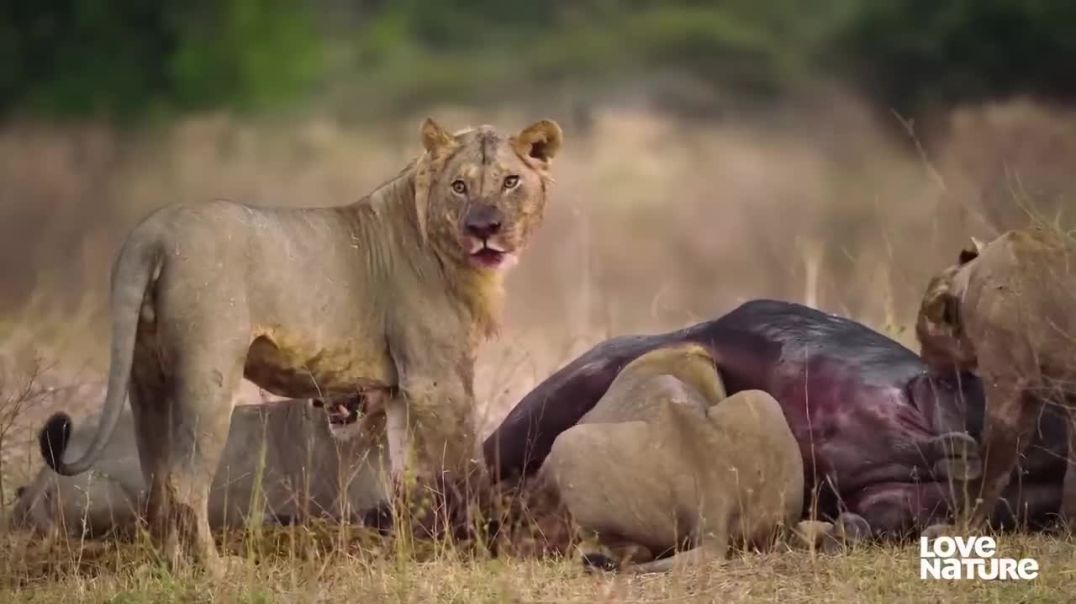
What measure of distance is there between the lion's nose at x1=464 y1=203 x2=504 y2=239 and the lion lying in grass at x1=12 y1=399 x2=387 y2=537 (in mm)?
757

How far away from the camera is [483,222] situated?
18.8 ft

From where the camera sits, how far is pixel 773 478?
5.60m

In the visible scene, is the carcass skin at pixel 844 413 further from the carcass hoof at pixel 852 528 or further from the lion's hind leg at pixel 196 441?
the lion's hind leg at pixel 196 441

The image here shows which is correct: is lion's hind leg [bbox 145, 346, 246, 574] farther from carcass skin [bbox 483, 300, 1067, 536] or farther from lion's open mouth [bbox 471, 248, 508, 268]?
carcass skin [bbox 483, 300, 1067, 536]

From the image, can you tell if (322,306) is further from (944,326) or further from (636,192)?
(636,192)

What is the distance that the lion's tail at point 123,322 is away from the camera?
5215mm

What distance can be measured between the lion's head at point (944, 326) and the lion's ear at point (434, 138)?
149 cm

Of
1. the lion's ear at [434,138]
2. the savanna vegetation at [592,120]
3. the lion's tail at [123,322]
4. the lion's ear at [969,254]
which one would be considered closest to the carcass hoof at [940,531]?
the lion's ear at [969,254]

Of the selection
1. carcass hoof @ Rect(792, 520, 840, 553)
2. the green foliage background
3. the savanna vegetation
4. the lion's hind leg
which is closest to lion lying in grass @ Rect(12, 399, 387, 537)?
the lion's hind leg

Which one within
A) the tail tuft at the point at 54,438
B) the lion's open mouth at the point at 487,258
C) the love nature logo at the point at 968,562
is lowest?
the love nature logo at the point at 968,562

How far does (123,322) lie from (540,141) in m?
1.44

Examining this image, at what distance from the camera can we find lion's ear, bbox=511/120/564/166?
597 centimetres

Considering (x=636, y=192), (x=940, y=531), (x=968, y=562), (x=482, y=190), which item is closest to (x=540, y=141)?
(x=482, y=190)

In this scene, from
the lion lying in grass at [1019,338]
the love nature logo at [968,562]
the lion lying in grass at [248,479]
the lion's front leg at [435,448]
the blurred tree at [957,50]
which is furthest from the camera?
the blurred tree at [957,50]
